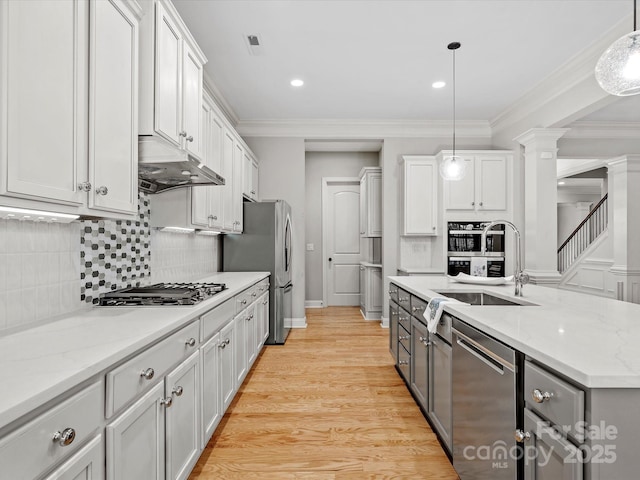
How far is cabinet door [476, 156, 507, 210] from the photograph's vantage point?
Answer: 4809mm

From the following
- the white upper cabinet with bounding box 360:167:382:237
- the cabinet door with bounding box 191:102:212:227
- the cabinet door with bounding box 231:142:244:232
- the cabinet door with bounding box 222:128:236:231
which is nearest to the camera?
the cabinet door with bounding box 191:102:212:227

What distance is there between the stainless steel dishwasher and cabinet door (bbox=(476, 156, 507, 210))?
3489 millimetres

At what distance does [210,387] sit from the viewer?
2033 mm

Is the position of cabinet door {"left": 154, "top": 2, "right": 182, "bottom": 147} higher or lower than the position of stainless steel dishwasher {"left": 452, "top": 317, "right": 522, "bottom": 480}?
higher

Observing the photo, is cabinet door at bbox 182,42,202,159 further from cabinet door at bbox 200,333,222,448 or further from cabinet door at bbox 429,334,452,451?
cabinet door at bbox 429,334,452,451

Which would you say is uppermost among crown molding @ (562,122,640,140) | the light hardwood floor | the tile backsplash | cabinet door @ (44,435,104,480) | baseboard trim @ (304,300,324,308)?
crown molding @ (562,122,640,140)

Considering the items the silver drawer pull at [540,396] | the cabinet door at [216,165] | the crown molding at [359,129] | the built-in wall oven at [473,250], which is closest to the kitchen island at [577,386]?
the silver drawer pull at [540,396]

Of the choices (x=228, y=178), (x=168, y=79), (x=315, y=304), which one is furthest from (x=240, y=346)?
(x=315, y=304)

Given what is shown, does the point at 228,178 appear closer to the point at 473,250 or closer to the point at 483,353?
the point at 483,353

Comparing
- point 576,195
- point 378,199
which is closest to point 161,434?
point 378,199

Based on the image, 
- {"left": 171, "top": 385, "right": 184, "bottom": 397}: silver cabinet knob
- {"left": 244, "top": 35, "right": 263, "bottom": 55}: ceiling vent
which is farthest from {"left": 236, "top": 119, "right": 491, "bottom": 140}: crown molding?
{"left": 171, "top": 385, "right": 184, "bottom": 397}: silver cabinet knob

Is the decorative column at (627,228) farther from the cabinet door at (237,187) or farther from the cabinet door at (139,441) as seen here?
the cabinet door at (139,441)

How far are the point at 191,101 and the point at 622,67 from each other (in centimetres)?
237

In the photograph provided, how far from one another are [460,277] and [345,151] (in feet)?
13.1
